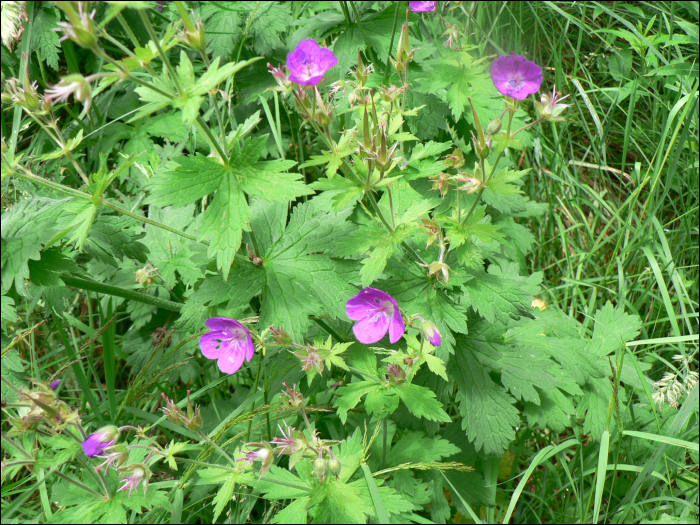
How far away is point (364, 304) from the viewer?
1662 mm

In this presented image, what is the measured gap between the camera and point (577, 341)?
7.47 ft

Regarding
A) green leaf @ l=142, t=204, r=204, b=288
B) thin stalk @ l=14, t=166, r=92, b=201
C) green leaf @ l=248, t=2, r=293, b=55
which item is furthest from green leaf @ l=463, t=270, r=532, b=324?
green leaf @ l=248, t=2, r=293, b=55

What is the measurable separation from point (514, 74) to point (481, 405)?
44.4 inches

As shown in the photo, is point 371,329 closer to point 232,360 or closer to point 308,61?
point 232,360

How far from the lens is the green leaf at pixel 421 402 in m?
1.74

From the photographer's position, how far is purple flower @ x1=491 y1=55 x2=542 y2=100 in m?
1.62

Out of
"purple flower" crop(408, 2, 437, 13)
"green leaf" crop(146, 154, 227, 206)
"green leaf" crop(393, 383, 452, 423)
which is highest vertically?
"purple flower" crop(408, 2, 437, 13)

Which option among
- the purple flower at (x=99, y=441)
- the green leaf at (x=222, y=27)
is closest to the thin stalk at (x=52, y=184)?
the purple flower at (x=99, y=441)

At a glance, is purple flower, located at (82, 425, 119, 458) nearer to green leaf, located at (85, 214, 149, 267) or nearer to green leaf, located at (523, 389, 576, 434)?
green leaf, located at (85, 214, 149, 267)

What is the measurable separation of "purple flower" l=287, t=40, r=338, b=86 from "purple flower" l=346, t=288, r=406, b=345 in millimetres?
622

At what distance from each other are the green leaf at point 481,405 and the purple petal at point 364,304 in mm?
541

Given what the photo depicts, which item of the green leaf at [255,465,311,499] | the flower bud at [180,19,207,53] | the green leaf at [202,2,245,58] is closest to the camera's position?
the flower bud at [180,19,207,53]

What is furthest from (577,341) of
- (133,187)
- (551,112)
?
(133,187)

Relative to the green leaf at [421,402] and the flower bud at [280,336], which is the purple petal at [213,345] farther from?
the green leaf at [421,402]
